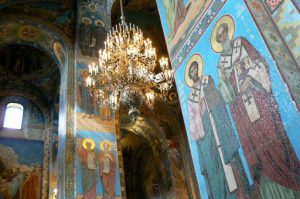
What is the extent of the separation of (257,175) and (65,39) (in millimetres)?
7726

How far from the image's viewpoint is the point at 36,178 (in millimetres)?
10836

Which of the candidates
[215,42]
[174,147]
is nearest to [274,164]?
[215,42]

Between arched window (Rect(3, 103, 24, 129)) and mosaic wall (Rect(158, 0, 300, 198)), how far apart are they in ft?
31.2

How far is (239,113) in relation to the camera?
3.04 metres

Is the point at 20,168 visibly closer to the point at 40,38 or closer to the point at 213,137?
the point at 40,38

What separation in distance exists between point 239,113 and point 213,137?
470mm

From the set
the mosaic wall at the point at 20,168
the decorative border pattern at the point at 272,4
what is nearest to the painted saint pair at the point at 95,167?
the mosaic wall at the point at 20,168

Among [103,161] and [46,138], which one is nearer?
[103,161]

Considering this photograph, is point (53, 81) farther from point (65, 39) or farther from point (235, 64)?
point (235, 64)

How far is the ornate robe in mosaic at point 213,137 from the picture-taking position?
308cm

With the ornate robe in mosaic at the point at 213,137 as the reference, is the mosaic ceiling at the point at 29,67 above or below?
above

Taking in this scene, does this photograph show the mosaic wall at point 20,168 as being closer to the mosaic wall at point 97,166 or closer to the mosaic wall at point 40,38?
the mosaic wall at point 40,38

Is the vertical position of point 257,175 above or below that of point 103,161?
below

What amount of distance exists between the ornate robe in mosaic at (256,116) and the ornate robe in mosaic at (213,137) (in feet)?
0.50
